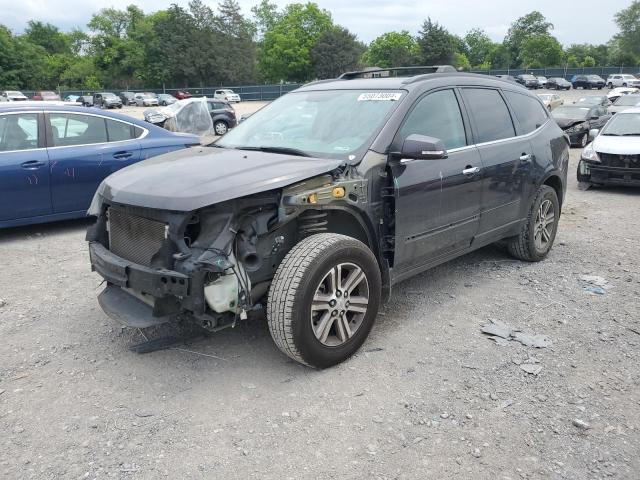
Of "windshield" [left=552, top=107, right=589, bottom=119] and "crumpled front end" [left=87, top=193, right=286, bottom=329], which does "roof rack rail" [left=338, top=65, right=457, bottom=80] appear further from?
"windshield" [left=552, top=107, right=589, bottom=119]

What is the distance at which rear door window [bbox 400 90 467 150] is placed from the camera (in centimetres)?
412

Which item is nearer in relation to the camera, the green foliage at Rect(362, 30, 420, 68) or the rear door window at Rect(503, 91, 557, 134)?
the rear door window at Rect(503, 91, 557, 134)

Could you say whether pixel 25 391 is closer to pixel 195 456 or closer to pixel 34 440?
pixel 34 440

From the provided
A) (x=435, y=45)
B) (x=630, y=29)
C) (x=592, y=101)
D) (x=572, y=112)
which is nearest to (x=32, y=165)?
(x=572, y=112)

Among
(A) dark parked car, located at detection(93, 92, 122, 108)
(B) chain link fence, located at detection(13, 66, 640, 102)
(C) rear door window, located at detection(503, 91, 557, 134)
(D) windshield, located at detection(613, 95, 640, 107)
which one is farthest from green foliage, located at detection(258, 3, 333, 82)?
(C) rear door window, located at detection(503, 91, 557, 134)

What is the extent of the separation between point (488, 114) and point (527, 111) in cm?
86

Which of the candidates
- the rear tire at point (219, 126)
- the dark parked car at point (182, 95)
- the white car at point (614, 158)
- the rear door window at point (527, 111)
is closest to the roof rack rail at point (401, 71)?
the rear door window at point (527, 111)

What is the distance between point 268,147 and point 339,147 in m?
0.57

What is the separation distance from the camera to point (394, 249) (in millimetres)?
3928

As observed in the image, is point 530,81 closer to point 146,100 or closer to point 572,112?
point 146,100

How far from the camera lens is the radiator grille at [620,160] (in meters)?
9.73

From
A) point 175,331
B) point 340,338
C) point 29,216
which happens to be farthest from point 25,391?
point 29,216

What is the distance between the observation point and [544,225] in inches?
225

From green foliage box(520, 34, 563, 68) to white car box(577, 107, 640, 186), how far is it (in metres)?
95.1
